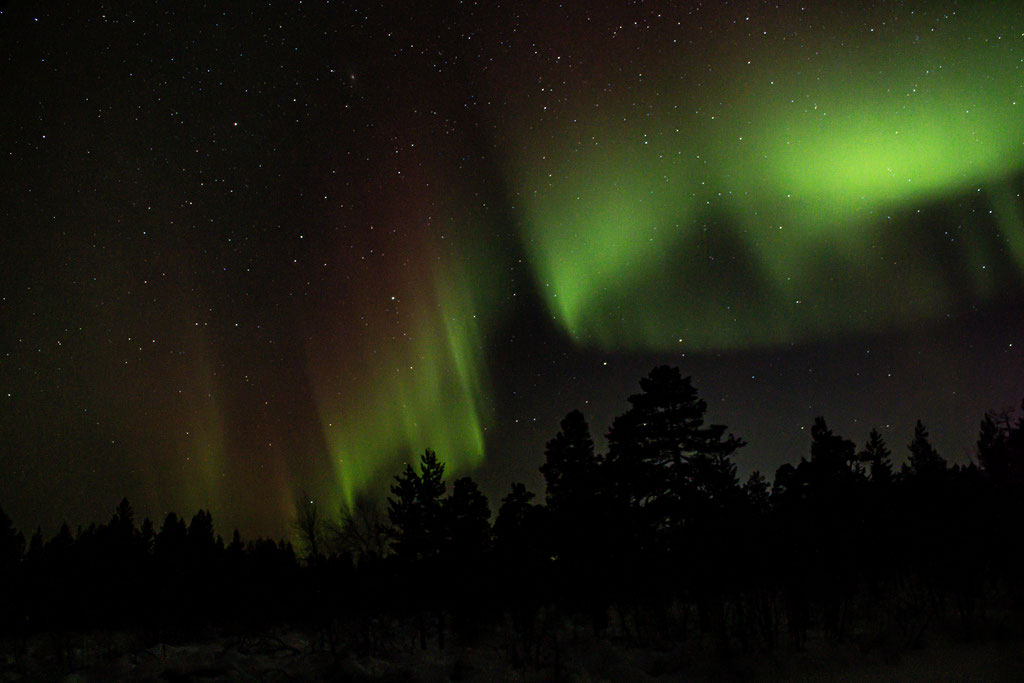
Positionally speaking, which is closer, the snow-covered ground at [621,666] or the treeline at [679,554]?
the snow-covered ground at [621,666]

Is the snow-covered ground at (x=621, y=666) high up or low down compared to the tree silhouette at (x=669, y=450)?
down

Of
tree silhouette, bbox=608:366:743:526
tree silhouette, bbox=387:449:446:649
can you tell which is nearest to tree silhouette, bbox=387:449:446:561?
tree silhouette, bbox=387:449:446:649

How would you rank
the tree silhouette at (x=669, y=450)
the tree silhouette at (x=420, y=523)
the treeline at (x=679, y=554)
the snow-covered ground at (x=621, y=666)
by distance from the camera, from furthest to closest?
the tree silhouette at (x=420, y=523), the tree silhouette at (x=669, y=450), the treeline at (x=679, y=554), the snow-covered ground at (x=621, y=666)

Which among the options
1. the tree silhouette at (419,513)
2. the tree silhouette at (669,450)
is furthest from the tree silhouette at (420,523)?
the tree silhouette at (669,450)

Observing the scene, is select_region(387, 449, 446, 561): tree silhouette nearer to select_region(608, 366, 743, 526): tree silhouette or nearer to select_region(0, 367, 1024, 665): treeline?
select_region(0, 367, 1024, 665): treeline

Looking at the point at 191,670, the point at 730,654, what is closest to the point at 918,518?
the point at 730,654

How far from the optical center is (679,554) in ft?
72.3

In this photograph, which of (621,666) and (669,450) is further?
(669,450)

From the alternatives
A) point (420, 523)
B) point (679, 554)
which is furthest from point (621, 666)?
point (420, 523)

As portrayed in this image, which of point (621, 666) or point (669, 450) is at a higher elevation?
point (669, 450)

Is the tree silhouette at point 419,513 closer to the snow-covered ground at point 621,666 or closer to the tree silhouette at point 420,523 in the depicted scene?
the tree silhouette at point 420,523

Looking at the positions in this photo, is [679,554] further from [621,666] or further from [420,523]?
[420,523]

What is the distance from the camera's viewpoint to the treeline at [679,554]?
1808 cm

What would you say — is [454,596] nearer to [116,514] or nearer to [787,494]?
[787,494]
